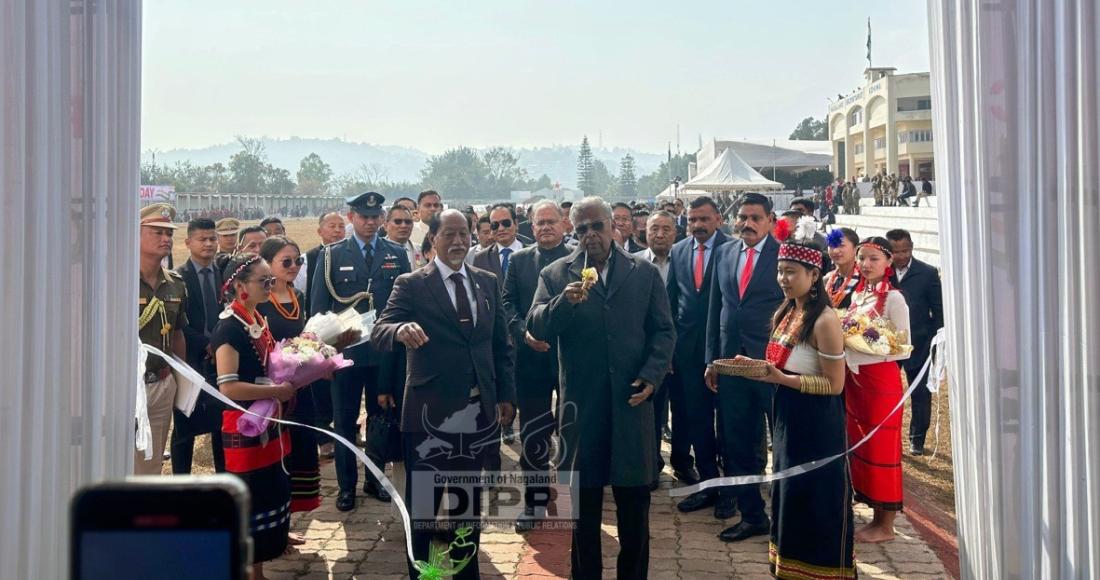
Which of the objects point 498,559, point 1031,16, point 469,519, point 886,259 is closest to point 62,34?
point 469,519

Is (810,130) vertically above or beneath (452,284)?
above

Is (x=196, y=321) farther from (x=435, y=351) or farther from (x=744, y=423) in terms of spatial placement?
(x=744, y=423)

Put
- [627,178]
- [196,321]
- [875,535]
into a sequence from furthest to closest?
[627,178]
[196,321]
[875,535]

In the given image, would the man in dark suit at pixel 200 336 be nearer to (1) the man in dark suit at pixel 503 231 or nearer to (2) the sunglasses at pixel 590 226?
(2) the sunglasses at pixel 590 226

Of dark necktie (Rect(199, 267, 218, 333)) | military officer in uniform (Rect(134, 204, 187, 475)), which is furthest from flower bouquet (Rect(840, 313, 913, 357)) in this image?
dark necktie (Rect(199, 267, 218, 333))

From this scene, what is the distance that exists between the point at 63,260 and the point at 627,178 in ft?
571

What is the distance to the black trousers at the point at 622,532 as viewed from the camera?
15.1ft

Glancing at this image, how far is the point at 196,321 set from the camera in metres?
6.46

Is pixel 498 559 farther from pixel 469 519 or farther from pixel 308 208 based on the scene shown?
pixel 308 208

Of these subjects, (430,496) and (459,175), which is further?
(459,175)

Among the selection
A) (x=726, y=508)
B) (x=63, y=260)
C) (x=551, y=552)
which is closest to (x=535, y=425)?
(x=551, y=552)

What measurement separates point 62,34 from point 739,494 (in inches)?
185

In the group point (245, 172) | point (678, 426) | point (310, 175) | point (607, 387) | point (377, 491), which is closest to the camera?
point (607, 387)

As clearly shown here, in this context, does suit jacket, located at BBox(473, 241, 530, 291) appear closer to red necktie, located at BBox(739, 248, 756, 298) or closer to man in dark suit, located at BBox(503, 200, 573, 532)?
man in dark suit, located at BBox(503, 200, 573, 532)
